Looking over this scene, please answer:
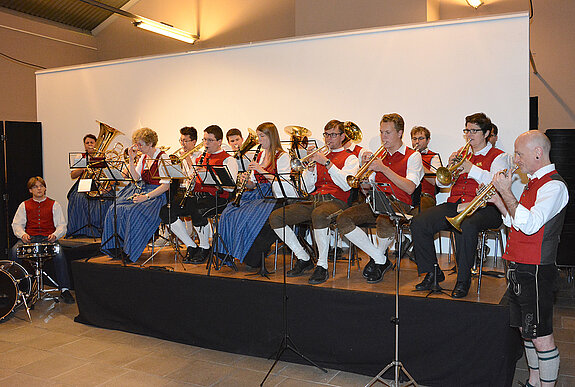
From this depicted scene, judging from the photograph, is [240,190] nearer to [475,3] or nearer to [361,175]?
[361,175]

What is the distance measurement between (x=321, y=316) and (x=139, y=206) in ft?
7.89

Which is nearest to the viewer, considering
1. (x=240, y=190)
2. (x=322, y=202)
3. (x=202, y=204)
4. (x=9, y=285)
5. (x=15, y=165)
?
(x=322, y=202)

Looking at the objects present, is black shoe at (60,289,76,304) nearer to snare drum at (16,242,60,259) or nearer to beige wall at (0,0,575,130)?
snare drum at (16,242,60,259)

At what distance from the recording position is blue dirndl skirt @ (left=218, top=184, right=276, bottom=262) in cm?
477

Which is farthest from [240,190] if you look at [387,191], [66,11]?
[66,11]

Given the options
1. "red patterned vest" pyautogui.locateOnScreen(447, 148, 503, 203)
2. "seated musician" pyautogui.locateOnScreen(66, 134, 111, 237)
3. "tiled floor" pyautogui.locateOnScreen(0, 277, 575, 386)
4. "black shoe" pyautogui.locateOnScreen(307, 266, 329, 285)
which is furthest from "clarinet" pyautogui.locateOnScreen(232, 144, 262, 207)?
"seated musician" pyautogui.locateOnScreen(66, 134, 111, 237)

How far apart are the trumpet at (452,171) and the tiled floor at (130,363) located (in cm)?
147

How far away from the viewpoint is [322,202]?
4.72m

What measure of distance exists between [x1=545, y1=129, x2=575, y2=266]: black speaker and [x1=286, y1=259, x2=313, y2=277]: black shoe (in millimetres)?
3057

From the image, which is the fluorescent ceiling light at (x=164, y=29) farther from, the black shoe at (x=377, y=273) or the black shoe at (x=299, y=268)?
the black shoe at (x=377, y=273)

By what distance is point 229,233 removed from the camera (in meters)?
4.85

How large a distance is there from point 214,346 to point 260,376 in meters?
0.75

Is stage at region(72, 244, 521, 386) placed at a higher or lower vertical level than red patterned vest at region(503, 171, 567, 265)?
lower

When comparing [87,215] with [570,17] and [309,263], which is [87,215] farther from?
[570,17]
